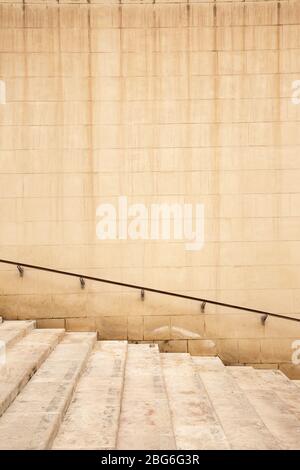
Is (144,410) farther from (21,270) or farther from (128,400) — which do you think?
(21,270)

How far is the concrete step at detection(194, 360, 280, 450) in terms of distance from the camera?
101 inches

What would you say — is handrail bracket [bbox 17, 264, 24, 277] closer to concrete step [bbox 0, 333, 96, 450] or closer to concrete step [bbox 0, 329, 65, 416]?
concrete step [bbox 0, 329, 65, 416]

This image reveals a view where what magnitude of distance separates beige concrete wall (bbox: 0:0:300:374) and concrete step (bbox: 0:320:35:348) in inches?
17.3

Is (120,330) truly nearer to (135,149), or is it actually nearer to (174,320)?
(174,320)

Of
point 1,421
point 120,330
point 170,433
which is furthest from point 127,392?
point 120,330

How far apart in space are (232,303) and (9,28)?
14.5 ft

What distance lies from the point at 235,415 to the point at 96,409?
3.34 feet

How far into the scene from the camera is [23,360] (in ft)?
11.6

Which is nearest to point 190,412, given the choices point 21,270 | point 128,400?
point 128,400

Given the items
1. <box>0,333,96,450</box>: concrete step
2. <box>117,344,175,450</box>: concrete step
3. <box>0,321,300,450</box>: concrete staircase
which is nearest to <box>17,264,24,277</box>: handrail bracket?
<box>0,321,300,450</box>: concrete staircase

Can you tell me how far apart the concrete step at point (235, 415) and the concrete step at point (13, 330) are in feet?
6.16

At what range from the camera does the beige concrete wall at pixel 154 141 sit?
5.18m

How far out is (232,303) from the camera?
517cm

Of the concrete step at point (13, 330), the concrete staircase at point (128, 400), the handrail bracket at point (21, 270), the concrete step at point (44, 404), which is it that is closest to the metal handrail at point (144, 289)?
the handrail bracket at point (21, 270)
